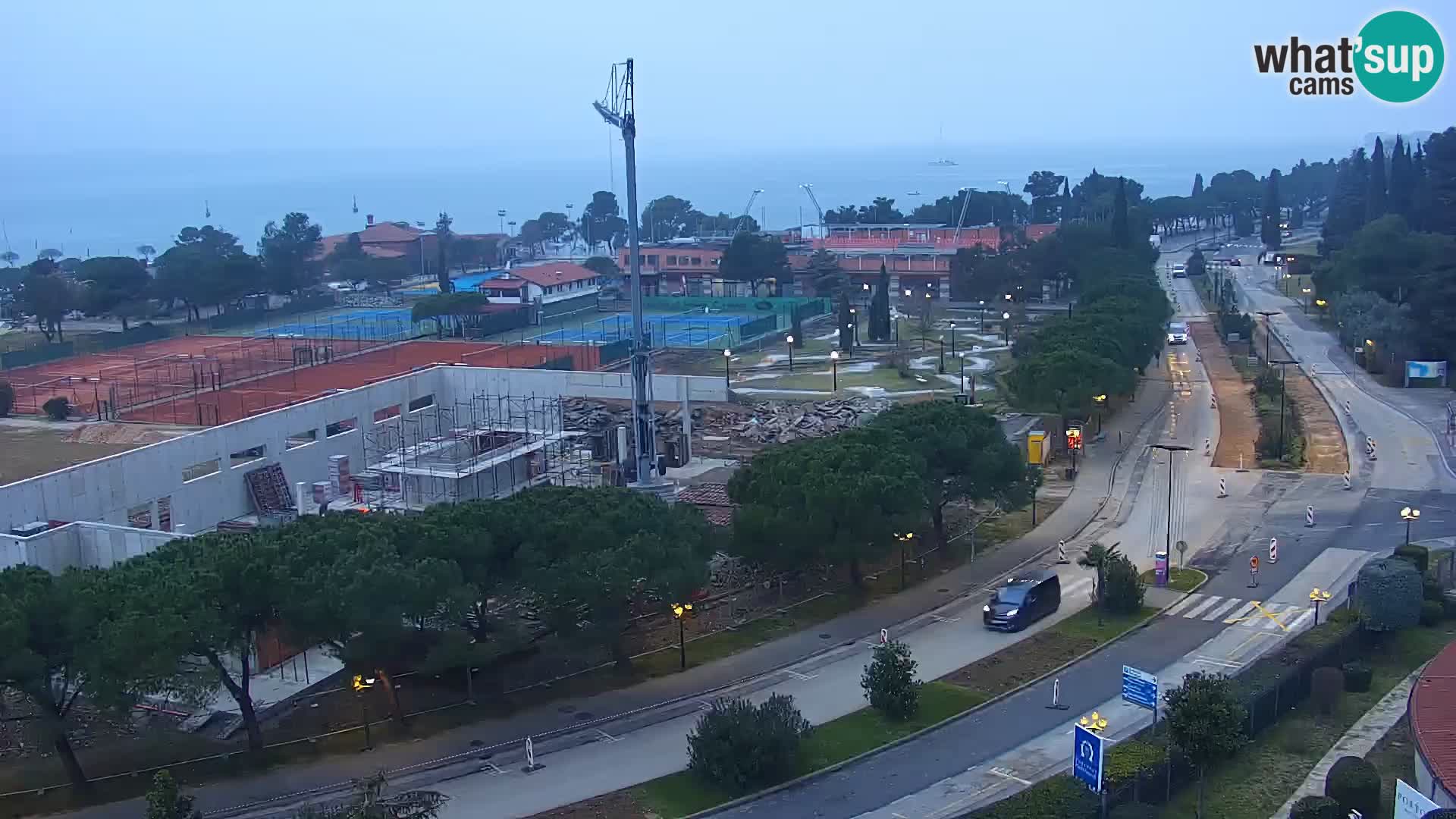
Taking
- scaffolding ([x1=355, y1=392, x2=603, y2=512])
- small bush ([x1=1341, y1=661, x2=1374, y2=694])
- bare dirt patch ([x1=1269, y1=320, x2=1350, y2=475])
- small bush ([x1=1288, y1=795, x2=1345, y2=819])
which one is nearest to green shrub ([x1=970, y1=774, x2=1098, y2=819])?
small bush ([x1=1288, y1=795, x2=1345, y2=819])

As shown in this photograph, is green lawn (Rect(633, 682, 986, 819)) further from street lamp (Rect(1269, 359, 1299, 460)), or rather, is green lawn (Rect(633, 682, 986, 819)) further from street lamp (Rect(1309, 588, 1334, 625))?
street lamp (Rect(1269, 359, 1299, 460))

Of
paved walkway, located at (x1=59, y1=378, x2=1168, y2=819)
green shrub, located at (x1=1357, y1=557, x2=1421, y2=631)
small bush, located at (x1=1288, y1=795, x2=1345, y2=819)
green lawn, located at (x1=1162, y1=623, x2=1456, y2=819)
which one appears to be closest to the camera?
small bush, located at (x1=1288, y1=795, x2=1345, y2=819)

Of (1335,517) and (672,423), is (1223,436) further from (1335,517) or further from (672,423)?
(672,423)

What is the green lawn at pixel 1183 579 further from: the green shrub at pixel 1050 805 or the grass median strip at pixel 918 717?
the green shrub at pixel 1050 805

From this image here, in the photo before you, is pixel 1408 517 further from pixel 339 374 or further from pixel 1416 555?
pixel 339 374

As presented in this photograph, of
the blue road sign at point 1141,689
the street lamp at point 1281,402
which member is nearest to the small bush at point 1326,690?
the blue road sign at point 1141,689

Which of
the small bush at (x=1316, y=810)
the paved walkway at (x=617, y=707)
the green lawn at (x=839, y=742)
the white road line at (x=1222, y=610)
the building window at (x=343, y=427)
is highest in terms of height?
the building window at (x=343, y=427)
